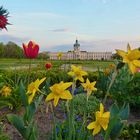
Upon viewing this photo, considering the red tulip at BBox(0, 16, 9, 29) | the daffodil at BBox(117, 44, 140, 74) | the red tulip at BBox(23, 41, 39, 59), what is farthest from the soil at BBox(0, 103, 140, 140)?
the daffodil at BBox(117, 44, 140, 74)

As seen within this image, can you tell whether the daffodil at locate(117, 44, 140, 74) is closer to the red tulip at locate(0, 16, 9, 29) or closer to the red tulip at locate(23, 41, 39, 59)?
the red tulip at locate(23, 41, 39, 59)

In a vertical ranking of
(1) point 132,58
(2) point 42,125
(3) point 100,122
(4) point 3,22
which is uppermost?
(4) point 3,22

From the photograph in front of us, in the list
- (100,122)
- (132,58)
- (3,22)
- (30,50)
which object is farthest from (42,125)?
(132,58)

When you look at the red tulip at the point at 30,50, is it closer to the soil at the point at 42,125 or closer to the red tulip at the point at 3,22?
the soil at the point at 42,125

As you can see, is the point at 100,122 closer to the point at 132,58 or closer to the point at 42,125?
the point at 132,58

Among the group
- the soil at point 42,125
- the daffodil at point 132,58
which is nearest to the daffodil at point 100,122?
the daffodil at point 132,58

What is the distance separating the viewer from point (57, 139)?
9.12 ft

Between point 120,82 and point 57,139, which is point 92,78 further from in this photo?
point 57,139

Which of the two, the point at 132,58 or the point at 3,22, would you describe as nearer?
the point at 132,58

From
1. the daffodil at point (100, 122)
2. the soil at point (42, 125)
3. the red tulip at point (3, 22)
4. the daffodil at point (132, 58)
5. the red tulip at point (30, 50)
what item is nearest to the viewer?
the daffodil at point (132, 58)

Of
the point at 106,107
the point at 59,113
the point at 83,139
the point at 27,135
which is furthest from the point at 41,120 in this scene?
the point at 27,135

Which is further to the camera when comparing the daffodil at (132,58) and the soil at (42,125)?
the soil at (42,125)

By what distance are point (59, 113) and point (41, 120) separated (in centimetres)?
52

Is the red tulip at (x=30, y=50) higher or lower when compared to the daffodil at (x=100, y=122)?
higher
